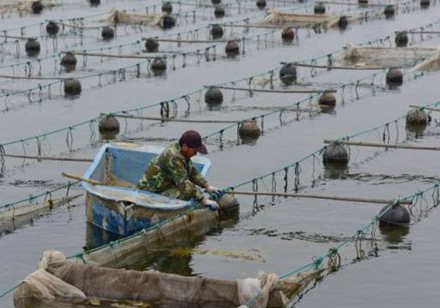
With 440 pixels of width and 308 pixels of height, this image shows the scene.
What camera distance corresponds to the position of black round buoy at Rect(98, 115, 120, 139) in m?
36.9

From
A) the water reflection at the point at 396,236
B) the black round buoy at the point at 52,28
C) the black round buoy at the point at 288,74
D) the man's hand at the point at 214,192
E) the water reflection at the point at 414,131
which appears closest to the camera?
the man's hand at the point at 214,192

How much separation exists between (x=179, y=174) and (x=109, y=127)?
512 inches

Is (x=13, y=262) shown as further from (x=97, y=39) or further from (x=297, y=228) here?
(x=97, y=39)

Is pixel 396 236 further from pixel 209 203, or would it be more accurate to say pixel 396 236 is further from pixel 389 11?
pixel 389 11

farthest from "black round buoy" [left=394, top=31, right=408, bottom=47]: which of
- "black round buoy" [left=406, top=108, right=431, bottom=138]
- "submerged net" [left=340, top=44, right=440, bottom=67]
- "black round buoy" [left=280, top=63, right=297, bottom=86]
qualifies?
"black round buoy" [left=406, top=108, right=431, bottom=138]

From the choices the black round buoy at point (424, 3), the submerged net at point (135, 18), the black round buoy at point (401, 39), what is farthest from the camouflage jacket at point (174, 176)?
the black round buoy at point (424, 3)

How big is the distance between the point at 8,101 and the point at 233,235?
63.7ft

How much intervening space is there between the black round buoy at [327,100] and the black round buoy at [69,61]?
1396 centimetres

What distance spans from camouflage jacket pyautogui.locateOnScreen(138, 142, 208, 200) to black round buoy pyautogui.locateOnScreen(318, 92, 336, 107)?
17.0 metres

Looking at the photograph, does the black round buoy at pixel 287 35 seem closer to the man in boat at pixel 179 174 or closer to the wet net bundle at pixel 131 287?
the man in boat at pixel 179 174

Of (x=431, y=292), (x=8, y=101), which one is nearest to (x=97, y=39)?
(x=8, y=101)

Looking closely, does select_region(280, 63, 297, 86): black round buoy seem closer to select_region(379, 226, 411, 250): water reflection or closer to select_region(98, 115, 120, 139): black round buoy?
select_region(98, 115, 120, 139): black round buoy

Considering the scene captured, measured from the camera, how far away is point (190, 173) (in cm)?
2462

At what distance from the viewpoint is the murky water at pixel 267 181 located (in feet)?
76.9
